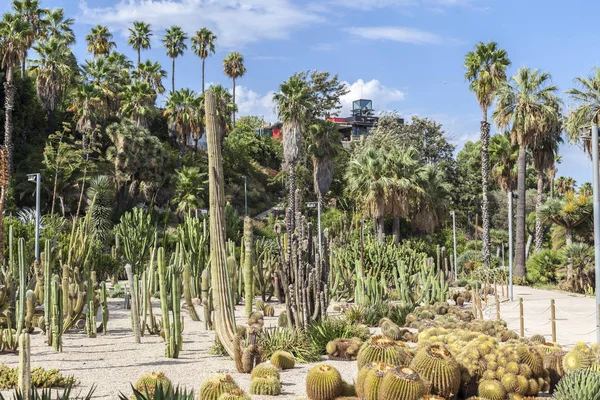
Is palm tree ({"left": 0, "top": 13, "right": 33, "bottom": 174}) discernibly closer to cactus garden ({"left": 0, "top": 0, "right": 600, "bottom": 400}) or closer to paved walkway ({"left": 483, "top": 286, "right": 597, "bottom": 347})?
cactus garden ({"left": 0, "top": 0, "right": 600, "bottom": 400})

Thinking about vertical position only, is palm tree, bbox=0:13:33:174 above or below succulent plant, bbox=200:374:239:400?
above

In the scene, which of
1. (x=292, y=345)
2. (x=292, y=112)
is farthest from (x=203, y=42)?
(x=292, y=345)

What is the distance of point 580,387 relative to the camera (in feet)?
21.5

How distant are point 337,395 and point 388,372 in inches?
43.3

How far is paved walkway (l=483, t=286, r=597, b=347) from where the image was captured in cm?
1315

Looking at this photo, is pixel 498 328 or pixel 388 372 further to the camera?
pixel 498 328

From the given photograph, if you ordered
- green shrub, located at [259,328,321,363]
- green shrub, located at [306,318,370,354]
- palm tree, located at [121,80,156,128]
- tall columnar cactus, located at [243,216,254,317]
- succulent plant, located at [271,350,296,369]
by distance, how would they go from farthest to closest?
palm tree, located at [121,80,156,128]
tall columnar cactus, located at [243,216,254,317]
green shrub, located at [306,318,370,354]
green shrub, located at [259,328,321,363]
succulent plant, located at [271,350,296,369]

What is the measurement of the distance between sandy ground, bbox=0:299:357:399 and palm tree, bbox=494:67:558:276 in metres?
20.1

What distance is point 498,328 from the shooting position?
11516 millimetres

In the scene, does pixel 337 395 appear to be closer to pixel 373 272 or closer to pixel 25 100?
pixel 373 272

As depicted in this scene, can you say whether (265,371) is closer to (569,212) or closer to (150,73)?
(569,212)

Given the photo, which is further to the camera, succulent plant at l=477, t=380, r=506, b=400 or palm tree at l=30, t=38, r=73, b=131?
palm tree at l=30, t=38, r=73, b=131

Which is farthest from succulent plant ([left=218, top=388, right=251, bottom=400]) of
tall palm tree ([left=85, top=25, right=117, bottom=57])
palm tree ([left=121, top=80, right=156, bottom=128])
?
tall palm tree ([left=85, top=25, right=117, bottom=57])

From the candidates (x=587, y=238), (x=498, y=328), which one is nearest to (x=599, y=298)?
(x=498, y=328)
